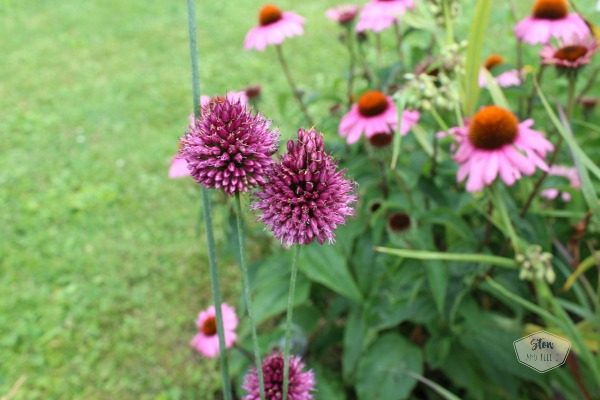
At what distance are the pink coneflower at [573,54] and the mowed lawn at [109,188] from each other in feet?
2.74

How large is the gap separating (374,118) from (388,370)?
607mm

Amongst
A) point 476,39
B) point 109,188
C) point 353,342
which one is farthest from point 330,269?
point 109,188

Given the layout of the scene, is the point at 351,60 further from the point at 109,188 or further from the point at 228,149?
the point at 109,188

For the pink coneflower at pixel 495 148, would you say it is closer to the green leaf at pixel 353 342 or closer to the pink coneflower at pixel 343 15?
the green leaf at pixel 353 342

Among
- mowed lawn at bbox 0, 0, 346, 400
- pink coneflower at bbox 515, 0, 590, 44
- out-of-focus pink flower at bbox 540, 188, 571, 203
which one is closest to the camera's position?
pink coneflower at bbox 515, 0, 590, 44

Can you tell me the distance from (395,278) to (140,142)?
2.17 meters

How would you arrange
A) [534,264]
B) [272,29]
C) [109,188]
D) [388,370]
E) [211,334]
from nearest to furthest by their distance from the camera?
1. [534,264]
2. [211,334]
3. [388,370]
4. [272,29]
5. [109,188]

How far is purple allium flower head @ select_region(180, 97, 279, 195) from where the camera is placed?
621 millimetres

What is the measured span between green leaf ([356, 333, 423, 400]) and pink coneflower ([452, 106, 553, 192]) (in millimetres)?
522

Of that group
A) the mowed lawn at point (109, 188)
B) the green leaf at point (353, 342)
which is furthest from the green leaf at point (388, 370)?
the mowed lawn at point (109, 188)

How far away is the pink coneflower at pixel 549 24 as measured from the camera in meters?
1.43

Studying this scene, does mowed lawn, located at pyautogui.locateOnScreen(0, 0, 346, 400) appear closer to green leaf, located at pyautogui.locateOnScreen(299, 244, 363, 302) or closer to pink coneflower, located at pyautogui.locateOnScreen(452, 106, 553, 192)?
green leaf, located at pyautogui.locateOnScreen(299, 244, 363, 302)

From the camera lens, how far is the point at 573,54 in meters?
1.30

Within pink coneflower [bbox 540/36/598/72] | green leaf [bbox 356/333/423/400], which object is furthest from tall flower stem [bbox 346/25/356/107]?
green leaf [bbox 356/333/423/400]
